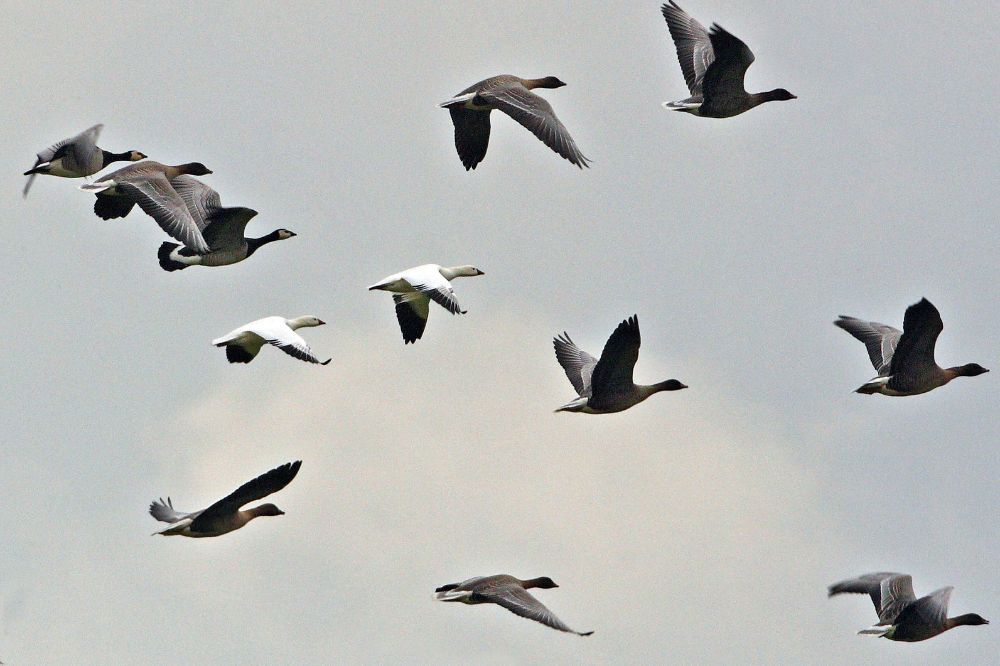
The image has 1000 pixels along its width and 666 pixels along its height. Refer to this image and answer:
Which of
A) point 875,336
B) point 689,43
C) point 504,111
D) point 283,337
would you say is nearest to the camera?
point 283,337

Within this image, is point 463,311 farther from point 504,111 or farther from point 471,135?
point 471,135

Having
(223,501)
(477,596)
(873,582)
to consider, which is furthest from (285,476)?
(873,582)

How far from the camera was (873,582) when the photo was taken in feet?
106

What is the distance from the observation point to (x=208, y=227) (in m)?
33.6

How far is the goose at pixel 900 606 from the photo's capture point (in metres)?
30.9

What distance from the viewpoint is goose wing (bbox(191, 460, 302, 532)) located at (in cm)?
2711

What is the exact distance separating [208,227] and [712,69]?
9.99 metres

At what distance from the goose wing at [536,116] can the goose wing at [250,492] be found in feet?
23.2

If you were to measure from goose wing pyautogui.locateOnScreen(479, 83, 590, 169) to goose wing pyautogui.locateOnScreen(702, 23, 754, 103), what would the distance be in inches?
133

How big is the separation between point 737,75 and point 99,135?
39.9 feet

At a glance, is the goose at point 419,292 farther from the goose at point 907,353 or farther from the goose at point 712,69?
the goose at point 907,353

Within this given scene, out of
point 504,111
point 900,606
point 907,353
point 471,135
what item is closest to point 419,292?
point 471,135

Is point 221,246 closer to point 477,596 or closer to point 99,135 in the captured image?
point 99,135

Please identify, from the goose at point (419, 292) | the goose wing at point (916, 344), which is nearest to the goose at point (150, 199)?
the goose at point (419, 292)
